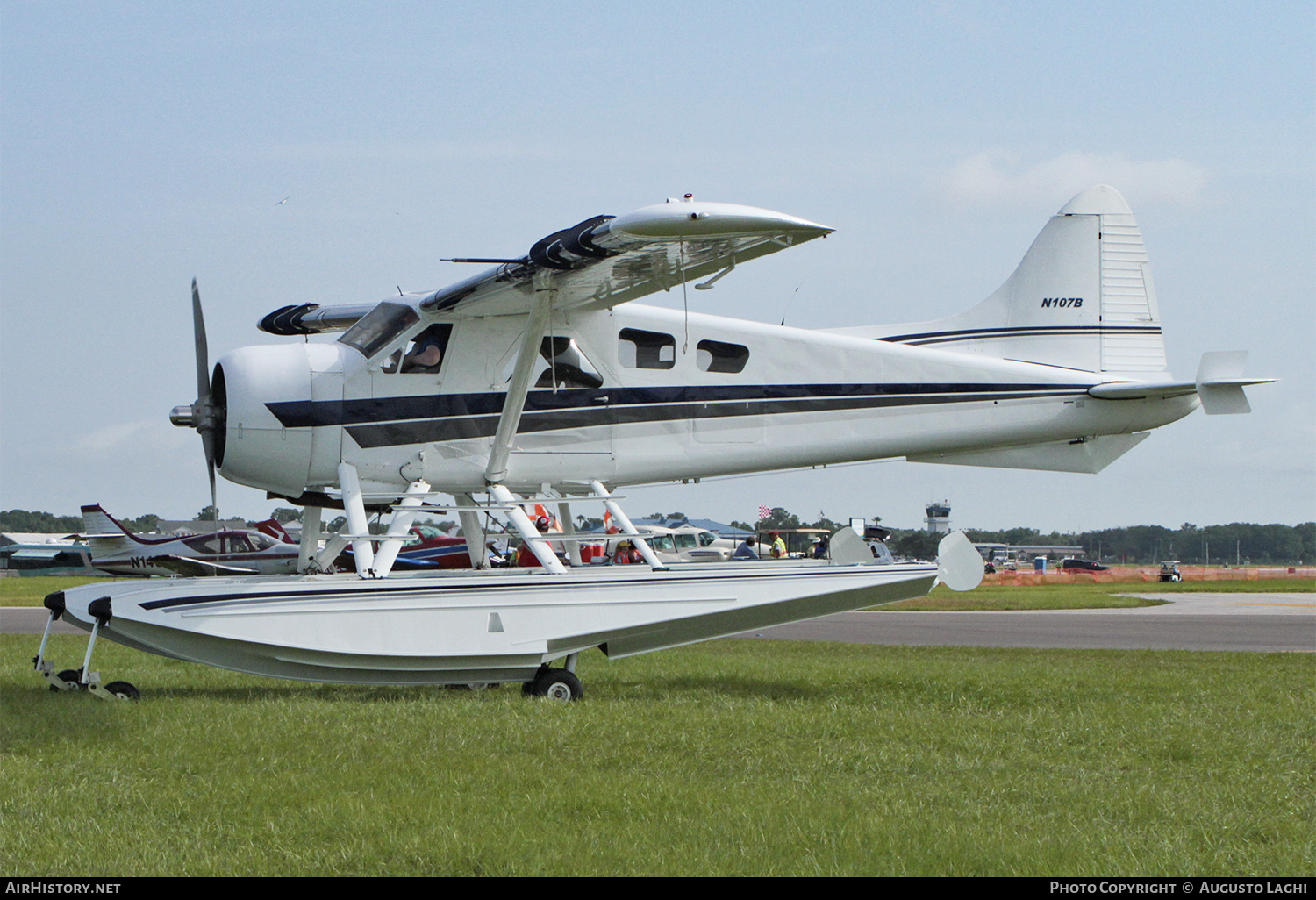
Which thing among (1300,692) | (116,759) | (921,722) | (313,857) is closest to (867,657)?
(1300,692)

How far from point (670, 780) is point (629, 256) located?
13.5 feet

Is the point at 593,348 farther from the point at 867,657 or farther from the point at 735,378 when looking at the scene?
the point at 867,657

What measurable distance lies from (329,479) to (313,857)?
5.36 metres

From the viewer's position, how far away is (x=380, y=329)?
9.46m

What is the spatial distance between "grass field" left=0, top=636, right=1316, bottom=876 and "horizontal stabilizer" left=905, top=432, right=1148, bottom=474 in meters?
2.19

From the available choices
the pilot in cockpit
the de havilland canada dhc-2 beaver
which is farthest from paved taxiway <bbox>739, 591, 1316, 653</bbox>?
the pilot in cockpit

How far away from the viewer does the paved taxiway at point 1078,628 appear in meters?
15.6

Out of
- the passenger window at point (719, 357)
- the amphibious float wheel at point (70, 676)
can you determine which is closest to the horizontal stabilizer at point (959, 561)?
the passenger window at point (719, 357)

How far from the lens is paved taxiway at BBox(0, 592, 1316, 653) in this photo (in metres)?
15.6

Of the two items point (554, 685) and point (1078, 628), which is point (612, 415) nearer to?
point (554, 685)

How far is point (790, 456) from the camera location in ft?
33.9

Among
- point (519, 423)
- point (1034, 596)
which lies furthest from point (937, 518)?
point (519, 423)
